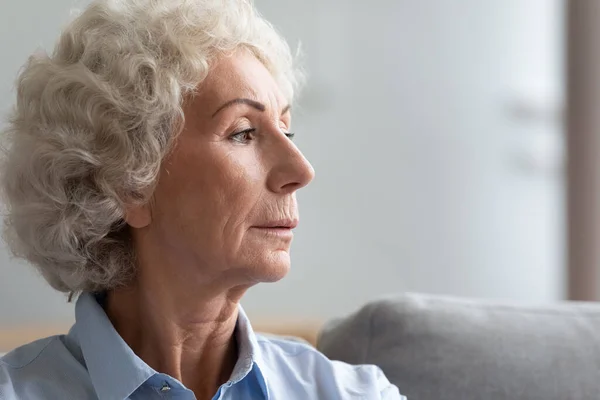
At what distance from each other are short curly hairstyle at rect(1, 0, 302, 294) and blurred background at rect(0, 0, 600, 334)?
0.82m

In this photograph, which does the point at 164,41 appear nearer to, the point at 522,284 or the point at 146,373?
the point at 146,373

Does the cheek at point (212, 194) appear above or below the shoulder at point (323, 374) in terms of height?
above

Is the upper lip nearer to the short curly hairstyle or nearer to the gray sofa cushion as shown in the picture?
the short curly hairstyle

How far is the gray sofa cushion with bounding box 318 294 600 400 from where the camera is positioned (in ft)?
5.10

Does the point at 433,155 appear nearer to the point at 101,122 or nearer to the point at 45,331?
the point at 45,331

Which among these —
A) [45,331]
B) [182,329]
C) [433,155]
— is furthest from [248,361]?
[433,155]

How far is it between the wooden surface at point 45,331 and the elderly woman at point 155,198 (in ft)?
1.63

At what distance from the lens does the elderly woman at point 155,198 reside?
4.62 ft

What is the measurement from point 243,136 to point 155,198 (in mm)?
184

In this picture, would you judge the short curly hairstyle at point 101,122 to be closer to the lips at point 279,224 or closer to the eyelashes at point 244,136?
the eyelashes at point 244,136

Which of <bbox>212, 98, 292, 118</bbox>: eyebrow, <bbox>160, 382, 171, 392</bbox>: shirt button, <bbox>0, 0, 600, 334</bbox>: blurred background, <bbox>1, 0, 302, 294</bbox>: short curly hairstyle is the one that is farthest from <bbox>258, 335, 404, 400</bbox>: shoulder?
<bbox>0, 0, 600, 334</bbox>: blurred background

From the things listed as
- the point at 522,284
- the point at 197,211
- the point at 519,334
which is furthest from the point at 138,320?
the point at 522,284

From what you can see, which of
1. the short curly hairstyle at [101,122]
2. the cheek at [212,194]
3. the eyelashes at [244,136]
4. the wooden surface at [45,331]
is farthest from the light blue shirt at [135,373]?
the wooden surface at [45,331]

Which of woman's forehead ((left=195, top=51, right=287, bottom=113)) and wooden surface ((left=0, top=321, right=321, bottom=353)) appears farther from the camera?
wooden surface ((left=0, top=321, right=321, bottom=353))
